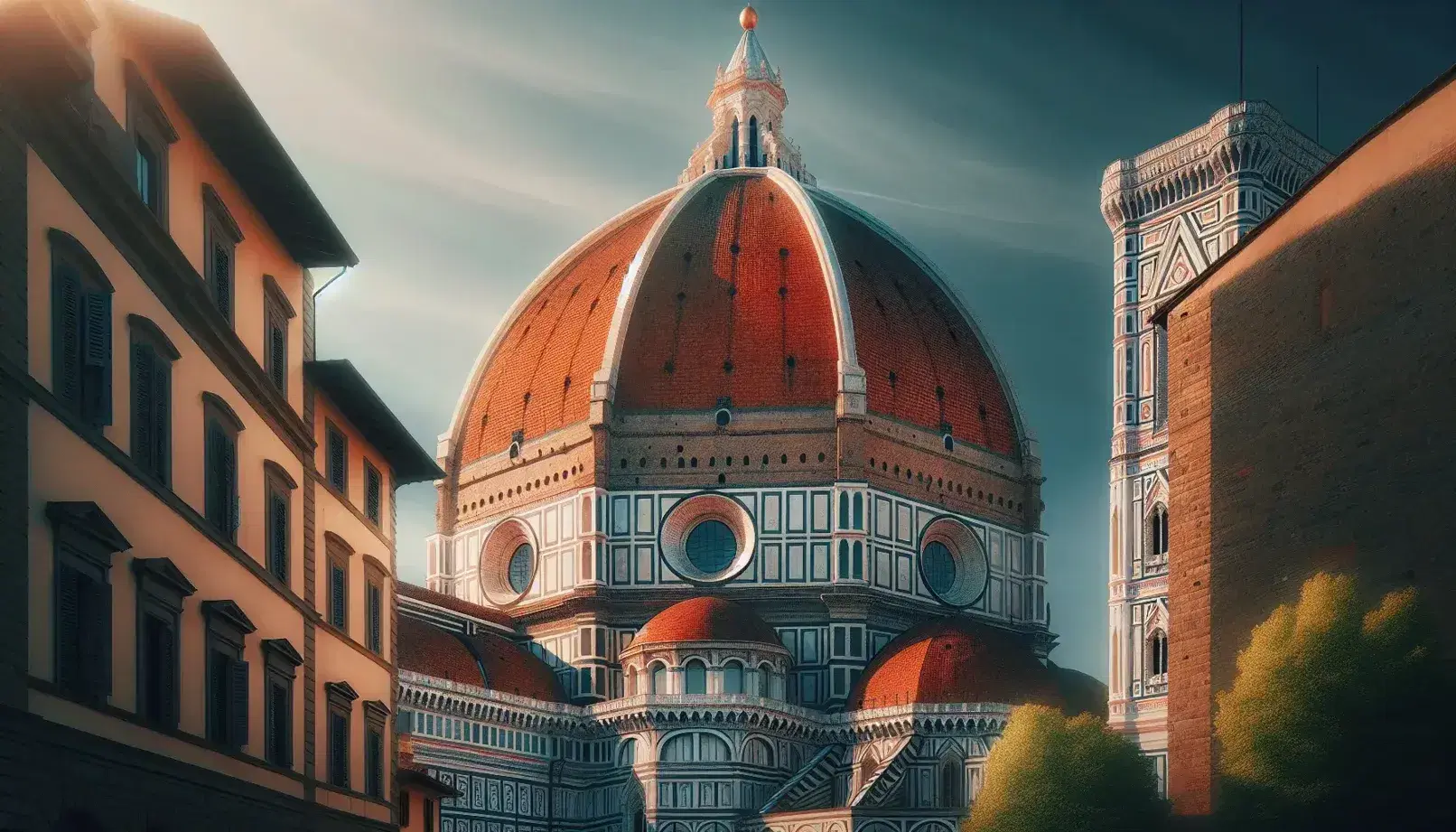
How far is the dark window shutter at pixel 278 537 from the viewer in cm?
2319

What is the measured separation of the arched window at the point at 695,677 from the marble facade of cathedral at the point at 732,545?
0.22 feet

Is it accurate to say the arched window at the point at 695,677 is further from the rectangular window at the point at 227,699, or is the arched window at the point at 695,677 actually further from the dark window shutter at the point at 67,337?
the dark window shutter at the point at 67,337

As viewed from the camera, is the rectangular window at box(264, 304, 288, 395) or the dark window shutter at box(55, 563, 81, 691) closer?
the dark window shutter at box(55, 563, 81, 691)

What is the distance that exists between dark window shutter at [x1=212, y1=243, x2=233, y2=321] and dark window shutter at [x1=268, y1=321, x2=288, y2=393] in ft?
6.18

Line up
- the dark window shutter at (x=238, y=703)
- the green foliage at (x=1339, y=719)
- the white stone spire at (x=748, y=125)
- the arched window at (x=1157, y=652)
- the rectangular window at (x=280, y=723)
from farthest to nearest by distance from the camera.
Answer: the white stone spire at (x=748, y=125)
the arched window at (x=1157, y=652)
the rectangular window at (x=280, y=723)
the green foliage at (x=1339, y=719)
the dark window shutter at (x=238, y=703)

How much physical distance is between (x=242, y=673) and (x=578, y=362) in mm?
57459

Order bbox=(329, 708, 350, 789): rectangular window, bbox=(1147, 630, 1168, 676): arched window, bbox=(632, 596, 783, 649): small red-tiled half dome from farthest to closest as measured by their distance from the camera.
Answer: bbox=(632, 596, 783, 649): small red-tiled half dome, bbox=(1147, 630, 1168, 676): arched window, bbox=(329, 708, 350, 789): rectangular window

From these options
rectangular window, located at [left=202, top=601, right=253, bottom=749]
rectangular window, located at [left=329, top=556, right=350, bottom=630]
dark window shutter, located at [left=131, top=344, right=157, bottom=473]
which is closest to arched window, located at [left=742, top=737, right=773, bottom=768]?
rectangular window, located at [left=329, top=556, right=350, bottom=630]

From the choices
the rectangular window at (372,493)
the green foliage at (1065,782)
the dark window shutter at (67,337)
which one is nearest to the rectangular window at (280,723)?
the rectangular window at (372,493)

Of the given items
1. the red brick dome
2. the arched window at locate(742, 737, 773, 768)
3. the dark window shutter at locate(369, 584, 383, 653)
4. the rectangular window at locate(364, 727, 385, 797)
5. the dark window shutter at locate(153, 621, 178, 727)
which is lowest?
the arched window at locate(742, 737, 773, 768)

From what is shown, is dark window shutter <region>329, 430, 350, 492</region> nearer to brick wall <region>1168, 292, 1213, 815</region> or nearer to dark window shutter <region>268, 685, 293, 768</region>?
dark window shutter <region>268, 685, 293, 768</region>

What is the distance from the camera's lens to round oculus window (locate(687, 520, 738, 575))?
74750 mm

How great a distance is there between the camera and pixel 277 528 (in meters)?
23.5

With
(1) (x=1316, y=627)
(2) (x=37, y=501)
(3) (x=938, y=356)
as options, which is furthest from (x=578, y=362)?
(2) (x=37, y=501)
